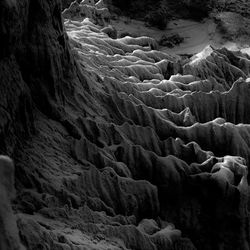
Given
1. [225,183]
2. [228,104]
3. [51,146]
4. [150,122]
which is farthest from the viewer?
[228,104]

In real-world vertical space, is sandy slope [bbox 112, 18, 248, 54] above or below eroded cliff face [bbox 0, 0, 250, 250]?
below

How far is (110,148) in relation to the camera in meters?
7.74

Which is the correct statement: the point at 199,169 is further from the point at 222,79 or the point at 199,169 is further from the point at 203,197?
the point at 222,79

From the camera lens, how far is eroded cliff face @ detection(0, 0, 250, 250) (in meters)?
5.82

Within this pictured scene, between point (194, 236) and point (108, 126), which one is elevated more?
point (108, 126)

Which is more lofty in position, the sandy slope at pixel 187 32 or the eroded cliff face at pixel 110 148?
the eroded cliff face at pixel 110 148

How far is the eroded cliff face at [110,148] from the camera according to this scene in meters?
5.82

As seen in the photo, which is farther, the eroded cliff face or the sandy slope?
the sandy slope

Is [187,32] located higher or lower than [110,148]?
lower

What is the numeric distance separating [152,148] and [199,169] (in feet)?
2.64

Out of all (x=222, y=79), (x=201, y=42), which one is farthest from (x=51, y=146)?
(x=201, y=42)

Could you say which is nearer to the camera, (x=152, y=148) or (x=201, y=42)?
(x=152, y=148)

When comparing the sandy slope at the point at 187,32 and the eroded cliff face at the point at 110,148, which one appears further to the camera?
the sandy slope at the point at 187,32

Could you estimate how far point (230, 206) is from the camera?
7953 mm
